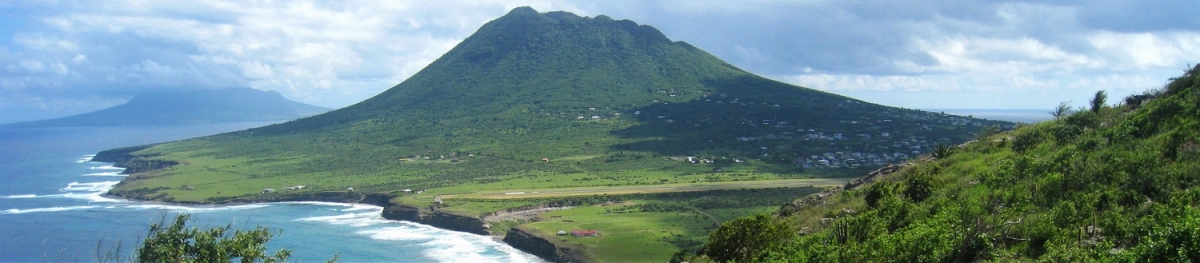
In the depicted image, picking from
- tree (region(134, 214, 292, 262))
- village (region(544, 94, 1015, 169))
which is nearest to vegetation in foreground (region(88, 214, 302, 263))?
tree (region(134, 214, 292, 262))

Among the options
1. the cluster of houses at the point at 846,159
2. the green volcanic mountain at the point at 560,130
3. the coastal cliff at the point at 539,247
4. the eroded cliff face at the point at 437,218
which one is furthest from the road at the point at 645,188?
the coastal cliff at the point at 539,247

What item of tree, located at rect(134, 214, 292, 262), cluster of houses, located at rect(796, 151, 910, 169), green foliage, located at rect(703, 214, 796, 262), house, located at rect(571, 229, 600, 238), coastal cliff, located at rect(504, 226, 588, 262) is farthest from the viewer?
cluster of houses, located at rect(796, 151, 910, 169)

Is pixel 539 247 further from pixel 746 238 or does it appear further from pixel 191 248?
pixel 191 248

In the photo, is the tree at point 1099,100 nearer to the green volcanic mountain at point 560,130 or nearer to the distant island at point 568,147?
the distant island at point 568,147

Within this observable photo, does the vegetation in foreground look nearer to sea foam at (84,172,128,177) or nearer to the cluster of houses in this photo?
the cluster of houses

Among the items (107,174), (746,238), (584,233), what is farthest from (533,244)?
(107,174)
